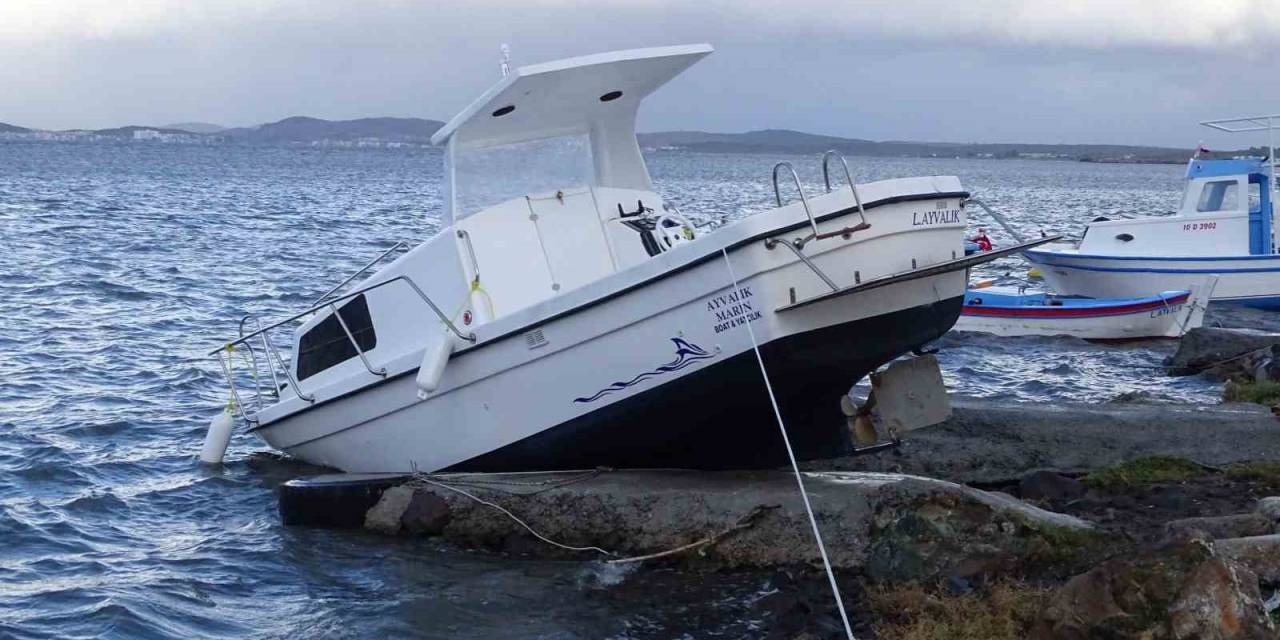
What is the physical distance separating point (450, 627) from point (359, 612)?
2.50ft

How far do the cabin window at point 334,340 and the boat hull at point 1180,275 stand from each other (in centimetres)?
1611

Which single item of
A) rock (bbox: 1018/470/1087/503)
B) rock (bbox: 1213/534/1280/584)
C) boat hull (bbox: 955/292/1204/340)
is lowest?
boat hull (bbox: 955/292/1204/340)

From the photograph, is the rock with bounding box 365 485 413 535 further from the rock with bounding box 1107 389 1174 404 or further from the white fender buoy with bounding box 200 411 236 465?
the rock with bounding box 1107 389 1174 404

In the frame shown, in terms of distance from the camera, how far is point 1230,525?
805cm

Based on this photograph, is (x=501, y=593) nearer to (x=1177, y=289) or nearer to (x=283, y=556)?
(x=283, y=556)

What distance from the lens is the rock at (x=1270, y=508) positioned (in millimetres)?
8055

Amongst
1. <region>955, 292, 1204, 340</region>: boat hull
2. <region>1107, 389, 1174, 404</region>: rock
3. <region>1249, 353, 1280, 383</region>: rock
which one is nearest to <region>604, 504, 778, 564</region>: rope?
<region>1107, 389, 1174, 404</region>: rock

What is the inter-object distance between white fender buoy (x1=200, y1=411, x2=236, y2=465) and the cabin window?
53.4 inches

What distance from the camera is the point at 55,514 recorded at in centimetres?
1121

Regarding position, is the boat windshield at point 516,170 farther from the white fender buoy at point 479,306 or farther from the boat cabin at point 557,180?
the white fender buoy at point 479,306

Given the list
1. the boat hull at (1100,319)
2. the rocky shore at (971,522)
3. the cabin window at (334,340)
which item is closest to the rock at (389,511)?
the rocky shore at (971,522)

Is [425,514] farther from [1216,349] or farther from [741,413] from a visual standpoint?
[1216,349]

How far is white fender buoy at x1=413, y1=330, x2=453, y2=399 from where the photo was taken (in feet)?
31.4

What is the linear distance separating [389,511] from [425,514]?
14.4 inches
